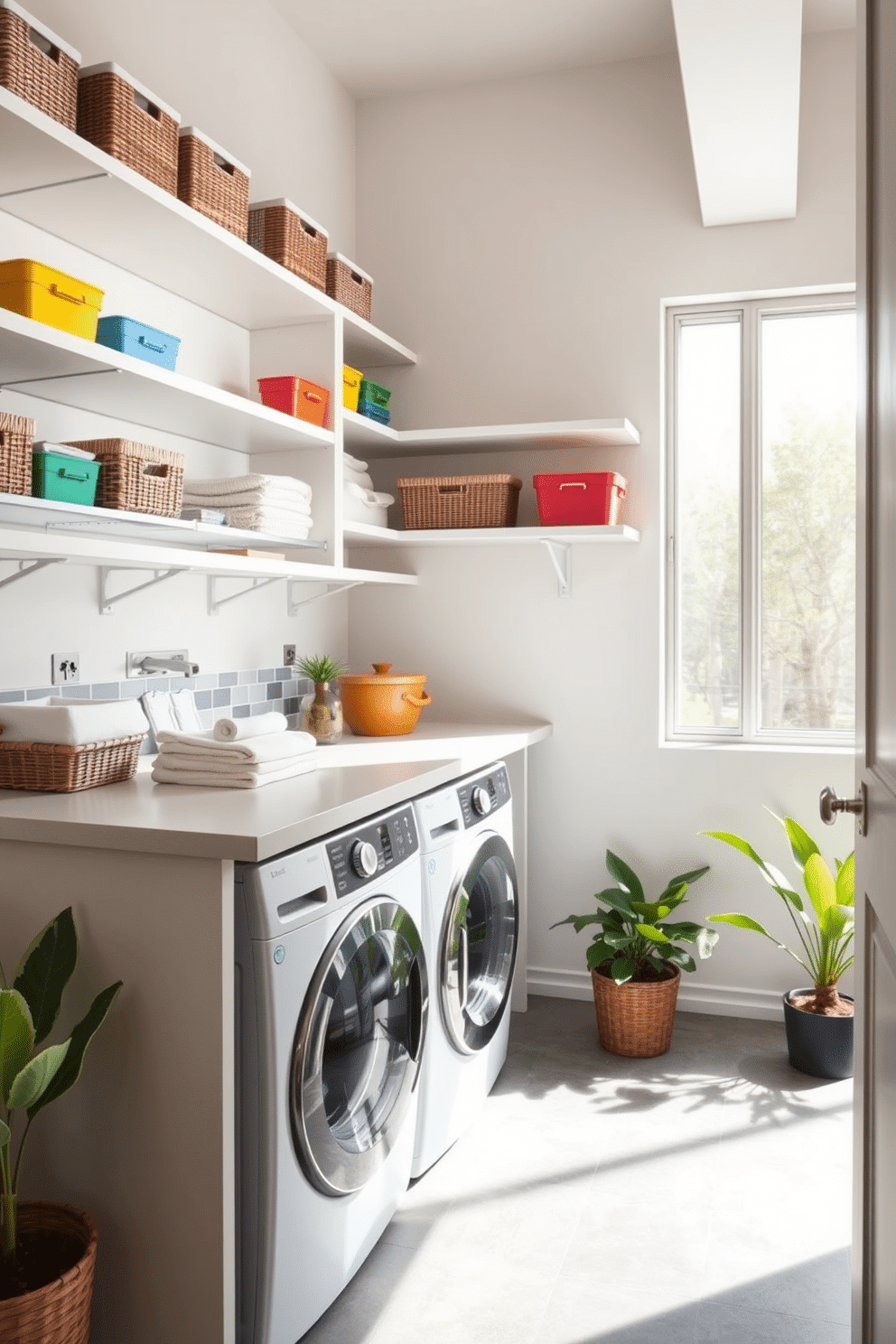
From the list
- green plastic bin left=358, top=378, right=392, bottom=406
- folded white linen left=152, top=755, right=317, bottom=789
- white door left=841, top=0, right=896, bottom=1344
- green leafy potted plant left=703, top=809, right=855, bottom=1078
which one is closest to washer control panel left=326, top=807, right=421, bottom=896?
folded white linen left=152, top=755, right=317, bottom=789

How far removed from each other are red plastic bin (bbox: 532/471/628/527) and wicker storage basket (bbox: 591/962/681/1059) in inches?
51.7

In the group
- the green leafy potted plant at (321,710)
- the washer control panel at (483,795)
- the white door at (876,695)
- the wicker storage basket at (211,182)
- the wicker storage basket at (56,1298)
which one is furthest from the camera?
the green leafy potted plant at (321,710)

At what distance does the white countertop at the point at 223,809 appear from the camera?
1.62 m

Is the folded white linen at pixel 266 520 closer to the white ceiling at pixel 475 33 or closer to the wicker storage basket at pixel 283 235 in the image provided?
the wicker storage basket at pixel 283 235

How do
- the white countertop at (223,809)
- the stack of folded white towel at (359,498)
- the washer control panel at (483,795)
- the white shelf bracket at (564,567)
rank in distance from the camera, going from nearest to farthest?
the white countertop at (223,809)
the washer control panel at (483,795)
the stack of folded white towel at (359,498)
the white shelf bracket at (564,567)

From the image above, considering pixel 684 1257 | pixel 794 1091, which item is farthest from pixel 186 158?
pixel 794 1091

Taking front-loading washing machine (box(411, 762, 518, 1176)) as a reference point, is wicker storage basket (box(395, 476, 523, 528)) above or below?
above

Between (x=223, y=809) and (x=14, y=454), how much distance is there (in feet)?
2.21

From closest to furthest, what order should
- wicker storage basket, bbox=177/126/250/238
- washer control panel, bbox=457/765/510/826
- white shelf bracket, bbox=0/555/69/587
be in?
white shelf bracket, bbox=0/555/69/587, wicker storage basket, bbox=177/126/250/238, washer control panel, bbox=457/765/510/826

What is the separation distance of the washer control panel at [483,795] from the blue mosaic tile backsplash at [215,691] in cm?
60

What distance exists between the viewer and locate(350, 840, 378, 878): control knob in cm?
191

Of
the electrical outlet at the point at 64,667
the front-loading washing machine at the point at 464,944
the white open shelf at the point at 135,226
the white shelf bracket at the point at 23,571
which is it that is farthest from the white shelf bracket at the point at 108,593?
the front-loading washing machine at the point at 464,944

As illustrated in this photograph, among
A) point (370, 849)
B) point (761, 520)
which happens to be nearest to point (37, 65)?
point (370, 849)

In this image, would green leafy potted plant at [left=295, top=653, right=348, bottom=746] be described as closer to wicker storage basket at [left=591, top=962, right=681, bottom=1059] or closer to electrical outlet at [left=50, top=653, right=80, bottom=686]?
electrical outlet at [left=50, top=653, right=80, bottom=686]
